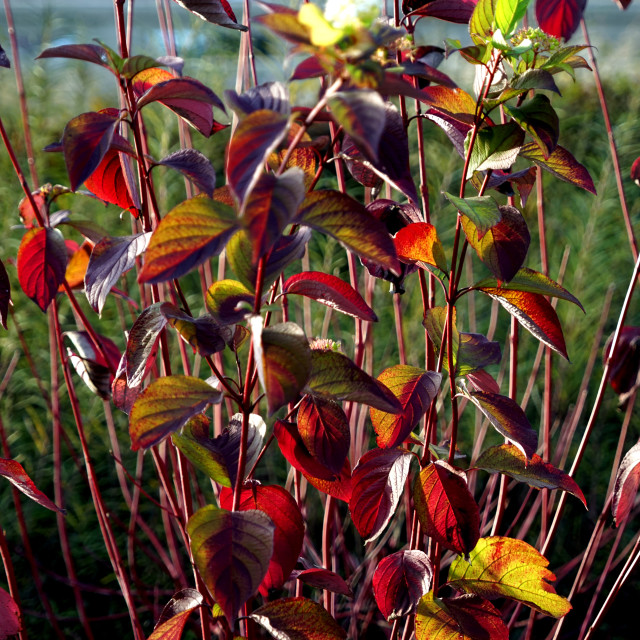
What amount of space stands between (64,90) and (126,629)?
6.72 feet

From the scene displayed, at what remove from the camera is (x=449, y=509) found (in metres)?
0.63

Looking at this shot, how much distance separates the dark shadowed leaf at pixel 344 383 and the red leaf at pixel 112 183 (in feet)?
0.90

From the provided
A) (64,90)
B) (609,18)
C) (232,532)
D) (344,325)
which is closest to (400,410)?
(232,532)

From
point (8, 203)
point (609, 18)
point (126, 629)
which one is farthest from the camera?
point (609, 18)

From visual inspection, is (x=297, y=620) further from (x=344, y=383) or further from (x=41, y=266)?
(x=41, y=266)

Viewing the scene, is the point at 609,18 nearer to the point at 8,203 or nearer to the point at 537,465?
the point at 8,203

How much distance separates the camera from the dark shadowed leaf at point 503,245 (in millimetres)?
568

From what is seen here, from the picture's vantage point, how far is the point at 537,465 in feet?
2.15

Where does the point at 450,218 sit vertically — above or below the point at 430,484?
below

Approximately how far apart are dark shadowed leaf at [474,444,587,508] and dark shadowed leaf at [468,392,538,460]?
0.03m

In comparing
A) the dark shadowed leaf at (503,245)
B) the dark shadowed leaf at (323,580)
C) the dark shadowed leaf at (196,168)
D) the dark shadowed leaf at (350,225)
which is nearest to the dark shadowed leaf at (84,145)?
the dark shadowed leaf at (196,168)

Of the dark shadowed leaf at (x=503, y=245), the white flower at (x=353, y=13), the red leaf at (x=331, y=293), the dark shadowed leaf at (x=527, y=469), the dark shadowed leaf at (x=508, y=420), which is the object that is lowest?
the dark shadowed leaf at (x=527, y=469)

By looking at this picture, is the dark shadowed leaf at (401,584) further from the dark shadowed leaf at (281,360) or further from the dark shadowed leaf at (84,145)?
the dark shadowed leaf at (84,145)

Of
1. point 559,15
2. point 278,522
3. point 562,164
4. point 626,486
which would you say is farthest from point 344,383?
point 559,15
